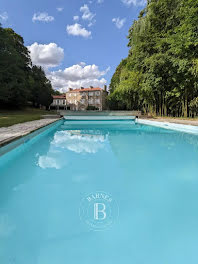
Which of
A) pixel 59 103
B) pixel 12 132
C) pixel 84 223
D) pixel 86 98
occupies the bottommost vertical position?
pixel 84 223

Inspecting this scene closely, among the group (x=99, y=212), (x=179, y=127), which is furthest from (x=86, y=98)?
(x=99, y=212)

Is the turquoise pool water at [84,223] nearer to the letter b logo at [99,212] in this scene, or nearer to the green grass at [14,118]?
the letter b logo at [99,212]

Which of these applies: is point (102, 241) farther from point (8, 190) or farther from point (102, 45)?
point (102, 45)

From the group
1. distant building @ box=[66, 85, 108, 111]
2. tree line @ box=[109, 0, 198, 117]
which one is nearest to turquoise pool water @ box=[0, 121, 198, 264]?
tree line @ box=[109, 0, 198, 117]

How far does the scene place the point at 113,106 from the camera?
30.2 m

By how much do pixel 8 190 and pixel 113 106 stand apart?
95.0 ft

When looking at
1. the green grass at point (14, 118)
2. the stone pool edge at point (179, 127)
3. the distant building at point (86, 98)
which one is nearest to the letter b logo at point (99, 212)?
the green grass at point (14, 118)

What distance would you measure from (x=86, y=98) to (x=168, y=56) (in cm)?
2999

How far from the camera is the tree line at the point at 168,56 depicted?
379 inches

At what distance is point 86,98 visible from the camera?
3938 centimetres

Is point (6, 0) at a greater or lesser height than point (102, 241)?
greater

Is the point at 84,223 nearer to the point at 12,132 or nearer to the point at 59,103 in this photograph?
the point at 12,132

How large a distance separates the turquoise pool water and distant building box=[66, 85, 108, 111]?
3506 cm

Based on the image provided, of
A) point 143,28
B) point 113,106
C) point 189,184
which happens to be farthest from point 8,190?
point 113,106
